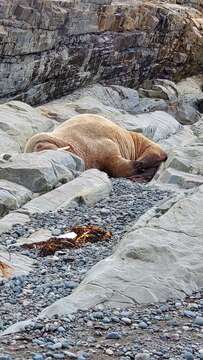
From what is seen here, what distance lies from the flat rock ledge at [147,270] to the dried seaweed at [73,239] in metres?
0.87

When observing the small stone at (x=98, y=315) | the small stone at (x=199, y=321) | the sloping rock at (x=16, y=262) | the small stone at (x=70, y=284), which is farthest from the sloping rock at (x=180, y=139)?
the small stone at (x=98, y=315)

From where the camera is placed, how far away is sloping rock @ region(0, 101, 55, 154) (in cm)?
1771

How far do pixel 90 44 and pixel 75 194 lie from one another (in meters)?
14.4

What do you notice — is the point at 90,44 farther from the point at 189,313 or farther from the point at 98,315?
the point at 98,315

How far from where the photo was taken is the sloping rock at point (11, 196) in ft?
37.9

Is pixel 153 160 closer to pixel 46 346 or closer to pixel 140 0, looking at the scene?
pixel 46 346

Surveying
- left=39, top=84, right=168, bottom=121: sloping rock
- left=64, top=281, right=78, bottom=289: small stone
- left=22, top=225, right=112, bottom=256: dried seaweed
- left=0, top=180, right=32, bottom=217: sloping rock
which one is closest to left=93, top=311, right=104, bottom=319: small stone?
left=64, top=281, right=78, bottom=289: small stone

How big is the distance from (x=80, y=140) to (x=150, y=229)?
781 cm

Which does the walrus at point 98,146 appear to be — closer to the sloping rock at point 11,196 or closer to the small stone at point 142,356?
the sloping rock at point 11,196

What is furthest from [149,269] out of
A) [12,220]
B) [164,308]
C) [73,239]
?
[12,220]

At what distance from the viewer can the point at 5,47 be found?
20.9m

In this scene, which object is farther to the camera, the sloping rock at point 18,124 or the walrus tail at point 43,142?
the sloping rock at point 18,124

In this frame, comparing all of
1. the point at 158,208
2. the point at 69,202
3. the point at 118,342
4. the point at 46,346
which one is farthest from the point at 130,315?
the point at 69,202

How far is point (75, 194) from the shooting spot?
12.7 metres
